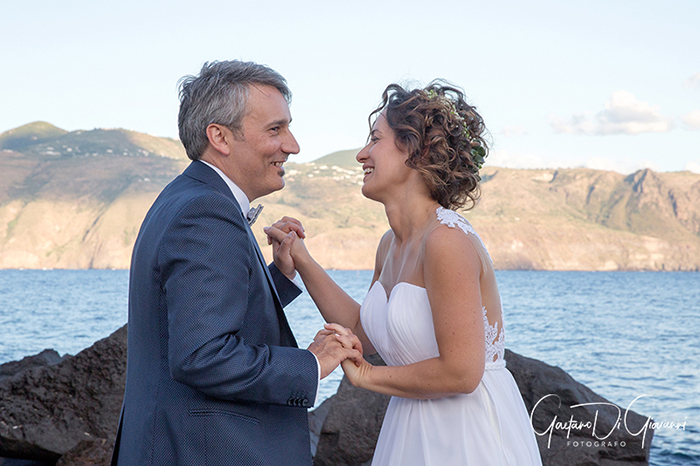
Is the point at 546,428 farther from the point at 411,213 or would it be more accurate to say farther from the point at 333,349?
the point at 333,349

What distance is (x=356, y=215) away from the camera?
461ft

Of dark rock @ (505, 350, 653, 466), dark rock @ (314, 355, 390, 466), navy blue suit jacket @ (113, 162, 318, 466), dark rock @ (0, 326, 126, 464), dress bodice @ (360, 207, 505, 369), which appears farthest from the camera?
dark rock @ (314, 355, 390, 466)

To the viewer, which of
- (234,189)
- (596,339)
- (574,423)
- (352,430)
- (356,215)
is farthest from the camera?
(356,215)

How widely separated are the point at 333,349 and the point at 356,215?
13783 centimetres

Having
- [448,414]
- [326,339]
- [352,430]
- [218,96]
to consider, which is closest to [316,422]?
[352,430]

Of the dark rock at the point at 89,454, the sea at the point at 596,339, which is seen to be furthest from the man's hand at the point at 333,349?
the sea at the point at 596,339

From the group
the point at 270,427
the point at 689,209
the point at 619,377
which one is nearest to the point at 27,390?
the point at 270,427

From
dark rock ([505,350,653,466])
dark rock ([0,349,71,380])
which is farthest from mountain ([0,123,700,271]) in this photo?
dark rock ([505,350,653,466])

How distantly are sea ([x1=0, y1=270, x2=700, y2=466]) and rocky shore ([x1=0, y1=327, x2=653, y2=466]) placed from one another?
4.15 meters

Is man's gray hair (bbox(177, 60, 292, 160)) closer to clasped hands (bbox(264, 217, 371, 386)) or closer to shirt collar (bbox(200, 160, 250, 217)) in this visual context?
shirt collar (bbox(200, 160, 250, 217))

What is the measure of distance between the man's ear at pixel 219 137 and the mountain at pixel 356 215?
115 meters

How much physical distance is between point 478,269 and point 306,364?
86 cm

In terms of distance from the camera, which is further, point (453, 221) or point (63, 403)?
point (63, 403)

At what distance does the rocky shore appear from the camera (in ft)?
18.8
